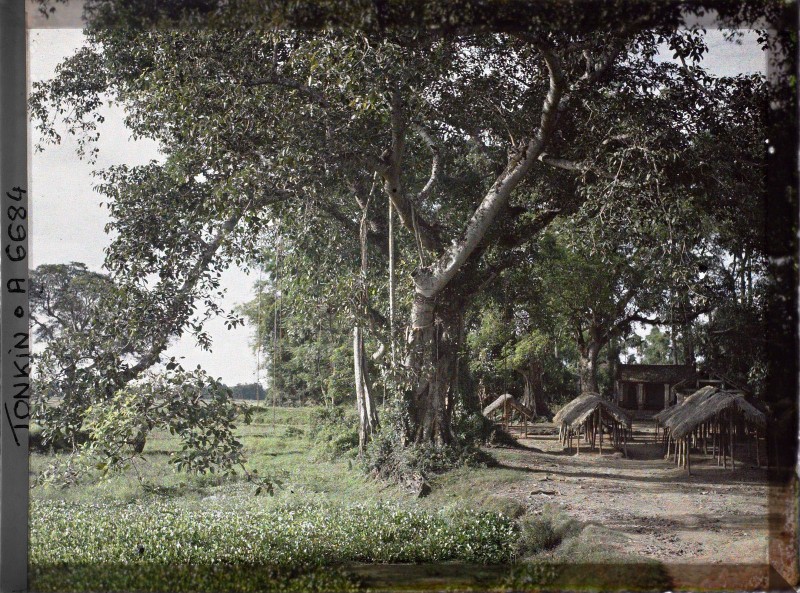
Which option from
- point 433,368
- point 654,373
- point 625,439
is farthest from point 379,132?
point 625,439

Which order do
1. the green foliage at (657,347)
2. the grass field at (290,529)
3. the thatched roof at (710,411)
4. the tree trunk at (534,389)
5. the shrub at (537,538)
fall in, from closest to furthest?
the grass field at (290,529) → the shrub at (537,538) → the thatched roof at (710,411) → the green foliage at (657,347) → the tree trunk at (534,389)

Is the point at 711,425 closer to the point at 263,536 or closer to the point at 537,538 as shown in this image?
the point at 537,538

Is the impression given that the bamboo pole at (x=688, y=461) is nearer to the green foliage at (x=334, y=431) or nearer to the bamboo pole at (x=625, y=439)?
the bamboo pole at (x=625, y=439)

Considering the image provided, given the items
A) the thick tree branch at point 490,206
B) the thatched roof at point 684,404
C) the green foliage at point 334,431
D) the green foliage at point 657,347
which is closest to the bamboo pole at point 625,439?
the thatched roof at point 684,404

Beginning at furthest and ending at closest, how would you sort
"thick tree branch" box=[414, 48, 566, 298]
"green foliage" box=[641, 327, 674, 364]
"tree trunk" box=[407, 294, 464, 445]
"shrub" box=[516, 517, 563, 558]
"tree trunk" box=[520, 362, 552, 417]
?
1. "tree trunk" box=[407, 294, 464, 445]
2. "thick tree branch" box=[414, 48, 566, 298]
3. "tree trunk" box=[520, 362, 552, 417]
4. "green foliage" box=[641, 327, 674, 364]
5. "shrub" box=[516, 517, 563, 558]

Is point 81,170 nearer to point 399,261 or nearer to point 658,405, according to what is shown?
point 399,261

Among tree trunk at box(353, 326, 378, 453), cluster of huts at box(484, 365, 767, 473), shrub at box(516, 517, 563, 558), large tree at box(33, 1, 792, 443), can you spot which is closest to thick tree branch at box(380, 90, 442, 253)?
large tree at box(33, 1, 792, 443)

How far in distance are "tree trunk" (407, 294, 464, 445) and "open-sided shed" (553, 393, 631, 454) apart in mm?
724

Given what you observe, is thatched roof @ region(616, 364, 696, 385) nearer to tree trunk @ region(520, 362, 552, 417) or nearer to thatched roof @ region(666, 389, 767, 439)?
thatched roof @ region(666, 389, 767, 439)

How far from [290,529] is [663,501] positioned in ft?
6.87

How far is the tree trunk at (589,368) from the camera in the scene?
13.0 ft

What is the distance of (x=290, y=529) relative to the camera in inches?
146

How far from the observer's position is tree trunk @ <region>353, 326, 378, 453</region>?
13.7 feet

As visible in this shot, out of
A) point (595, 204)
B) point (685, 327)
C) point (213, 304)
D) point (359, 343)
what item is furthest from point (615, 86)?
point (213, 304)
